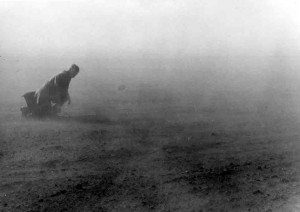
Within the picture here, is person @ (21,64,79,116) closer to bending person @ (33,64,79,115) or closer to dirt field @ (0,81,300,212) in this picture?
bending person @ (33,64,79,115)

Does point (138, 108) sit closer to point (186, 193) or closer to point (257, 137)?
point (257, 137)

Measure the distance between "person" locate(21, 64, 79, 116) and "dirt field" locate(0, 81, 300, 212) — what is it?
0.55 m

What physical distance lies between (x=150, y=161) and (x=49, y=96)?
5801 millimetres

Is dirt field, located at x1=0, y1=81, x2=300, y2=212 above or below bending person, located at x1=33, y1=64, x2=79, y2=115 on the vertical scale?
below

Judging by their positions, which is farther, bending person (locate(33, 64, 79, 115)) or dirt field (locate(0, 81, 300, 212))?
bending person (locate(33, 64, 79, 115))

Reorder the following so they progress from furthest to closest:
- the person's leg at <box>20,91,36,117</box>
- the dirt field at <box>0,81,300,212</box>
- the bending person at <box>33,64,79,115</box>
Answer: the bending person at <box>33,64,79,115</box>
the person's leg at <box>20,91,36,117</box>
the dirt field at <box>0,81,300,212</box>

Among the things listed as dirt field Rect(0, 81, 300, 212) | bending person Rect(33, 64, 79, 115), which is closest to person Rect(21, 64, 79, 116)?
bending person Rect(33, 64, 79, 115)

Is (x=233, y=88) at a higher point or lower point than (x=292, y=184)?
higher

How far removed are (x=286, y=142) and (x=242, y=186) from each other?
3.69m

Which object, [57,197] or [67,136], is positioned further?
[67,136]

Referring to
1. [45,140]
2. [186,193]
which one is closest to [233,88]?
[45,140]

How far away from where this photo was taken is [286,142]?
10875mm

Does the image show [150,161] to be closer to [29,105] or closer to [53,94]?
[53,94]

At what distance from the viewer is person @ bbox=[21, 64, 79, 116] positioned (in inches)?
521
